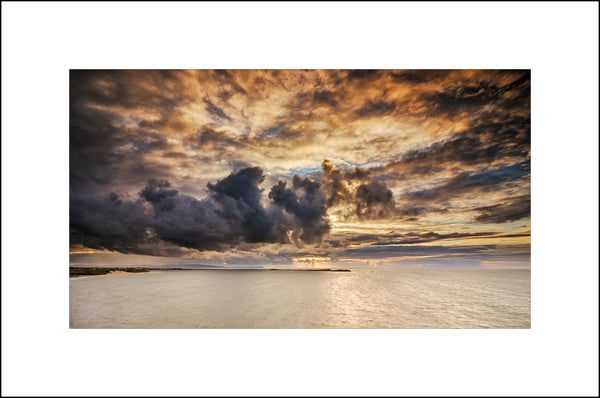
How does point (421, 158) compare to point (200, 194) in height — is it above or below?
above

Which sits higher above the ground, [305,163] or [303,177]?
[305,163]

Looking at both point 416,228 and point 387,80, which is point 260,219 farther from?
point 387,80

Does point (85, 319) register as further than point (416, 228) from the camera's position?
No

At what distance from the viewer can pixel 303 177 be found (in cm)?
889

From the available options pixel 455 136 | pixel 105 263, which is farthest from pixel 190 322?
pixel 455 136

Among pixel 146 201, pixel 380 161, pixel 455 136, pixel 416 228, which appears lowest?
pixel 416 228

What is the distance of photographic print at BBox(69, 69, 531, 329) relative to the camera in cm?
685

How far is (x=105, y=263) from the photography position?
373 inches

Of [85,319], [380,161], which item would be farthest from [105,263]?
[380,161]

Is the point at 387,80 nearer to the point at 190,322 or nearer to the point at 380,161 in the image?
the point at 380,161

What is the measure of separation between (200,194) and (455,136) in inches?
299

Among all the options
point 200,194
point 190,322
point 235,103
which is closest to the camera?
point 190,322

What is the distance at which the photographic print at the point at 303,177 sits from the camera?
6.85 m

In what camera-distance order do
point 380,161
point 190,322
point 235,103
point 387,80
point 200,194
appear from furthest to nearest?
point 200,194 → point 380,161 → point 235,103 → point 387,80 → point 190,322
